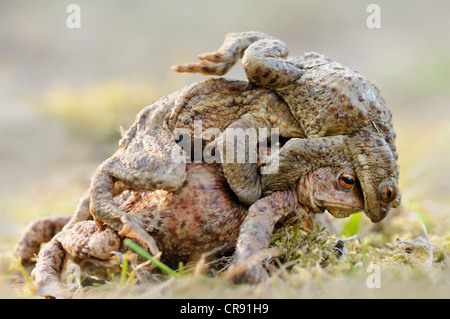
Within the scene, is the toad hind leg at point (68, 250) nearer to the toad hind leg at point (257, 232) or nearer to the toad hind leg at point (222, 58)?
the toad hind leg at point (257, 232)

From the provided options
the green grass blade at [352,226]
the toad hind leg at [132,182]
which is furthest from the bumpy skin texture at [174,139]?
the green grass blade at [352,226]

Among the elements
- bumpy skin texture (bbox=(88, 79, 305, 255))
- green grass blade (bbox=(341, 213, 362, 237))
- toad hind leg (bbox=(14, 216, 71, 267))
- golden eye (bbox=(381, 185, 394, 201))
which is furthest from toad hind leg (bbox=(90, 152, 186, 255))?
green grass blade (bbox=(341, 213, 362, 237))

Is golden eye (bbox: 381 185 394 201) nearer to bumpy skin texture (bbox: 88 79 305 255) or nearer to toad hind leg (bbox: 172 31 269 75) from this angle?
bumpy skin texture (bbox: 88 79 305 255)

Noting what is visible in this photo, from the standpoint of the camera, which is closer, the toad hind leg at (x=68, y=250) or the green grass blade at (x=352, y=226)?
the toad hind leg at (x=68, y=250)

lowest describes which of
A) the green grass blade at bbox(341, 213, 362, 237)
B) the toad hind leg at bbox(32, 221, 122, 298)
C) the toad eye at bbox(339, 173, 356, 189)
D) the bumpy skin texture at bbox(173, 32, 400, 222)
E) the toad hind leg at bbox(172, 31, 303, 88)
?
the green grass blade at bbox(341, 213, 362, 237)
